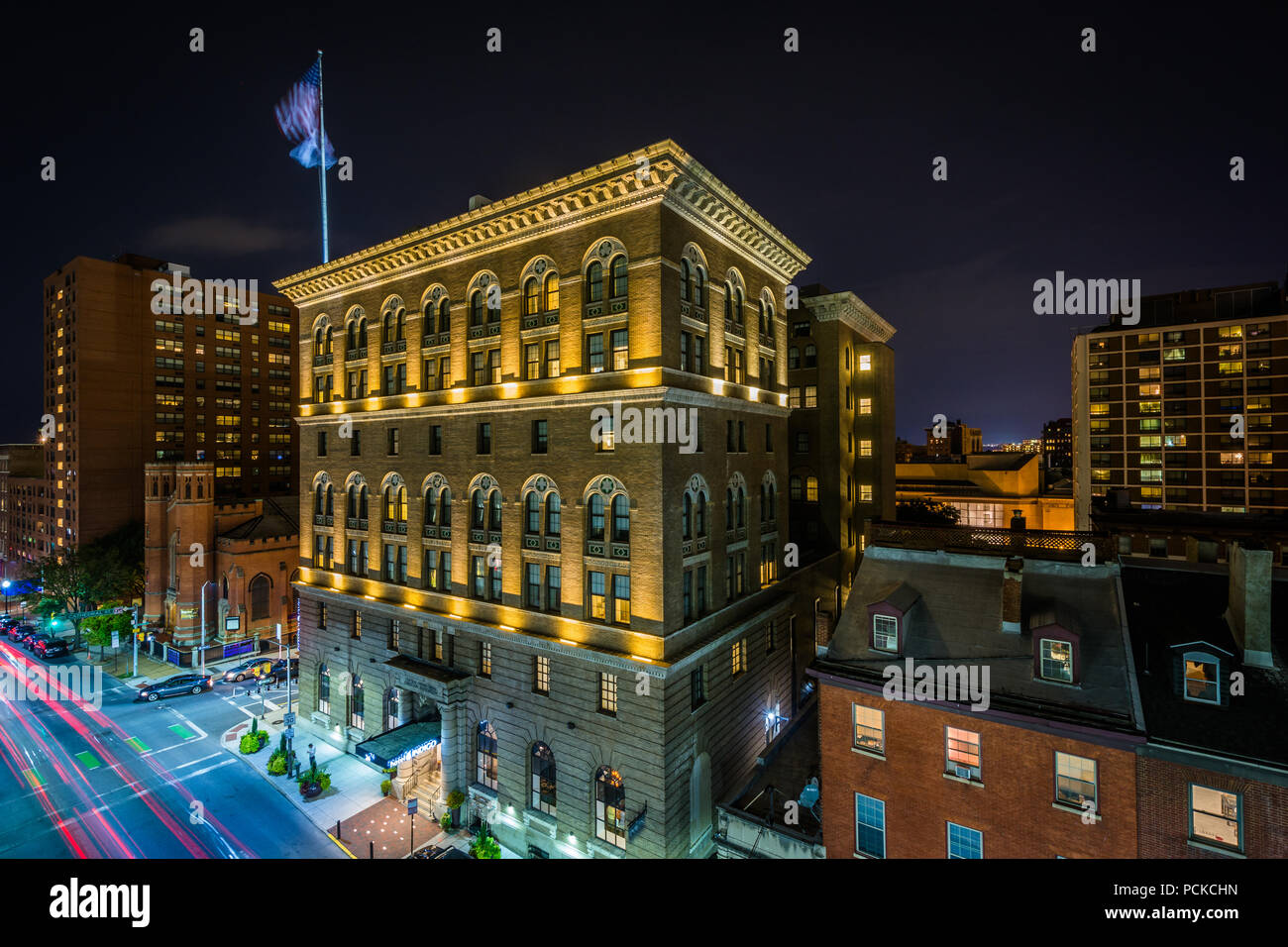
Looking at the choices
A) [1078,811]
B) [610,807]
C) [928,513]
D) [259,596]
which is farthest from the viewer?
[928,513]

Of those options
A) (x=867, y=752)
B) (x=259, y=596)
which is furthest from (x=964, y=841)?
(x=259, y=596)

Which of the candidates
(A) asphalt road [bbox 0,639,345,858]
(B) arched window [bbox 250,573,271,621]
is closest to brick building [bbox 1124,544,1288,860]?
(A) asphalt road [bbox 0,639,345,858]

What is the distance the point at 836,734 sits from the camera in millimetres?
22125

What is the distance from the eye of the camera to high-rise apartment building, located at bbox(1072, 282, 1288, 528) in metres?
74.0

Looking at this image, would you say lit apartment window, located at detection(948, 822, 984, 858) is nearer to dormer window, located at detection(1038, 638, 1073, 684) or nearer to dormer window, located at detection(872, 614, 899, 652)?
dormer window, located at detection(1038, 638, 1073, 684)

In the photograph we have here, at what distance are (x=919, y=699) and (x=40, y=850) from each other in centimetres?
4136

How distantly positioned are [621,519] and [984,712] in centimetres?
1572

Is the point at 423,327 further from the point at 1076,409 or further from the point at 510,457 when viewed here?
the point at 1076,409

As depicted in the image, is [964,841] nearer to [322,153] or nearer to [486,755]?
[486,755]

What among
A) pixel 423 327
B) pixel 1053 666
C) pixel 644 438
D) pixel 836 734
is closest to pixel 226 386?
pixel 423 327

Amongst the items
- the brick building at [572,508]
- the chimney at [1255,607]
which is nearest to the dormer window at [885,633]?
the brick building at [572,508]

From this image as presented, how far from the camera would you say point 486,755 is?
30375mm

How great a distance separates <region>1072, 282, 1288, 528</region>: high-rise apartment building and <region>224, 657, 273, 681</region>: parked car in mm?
94320

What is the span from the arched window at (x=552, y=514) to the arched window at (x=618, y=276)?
10.3 metres
